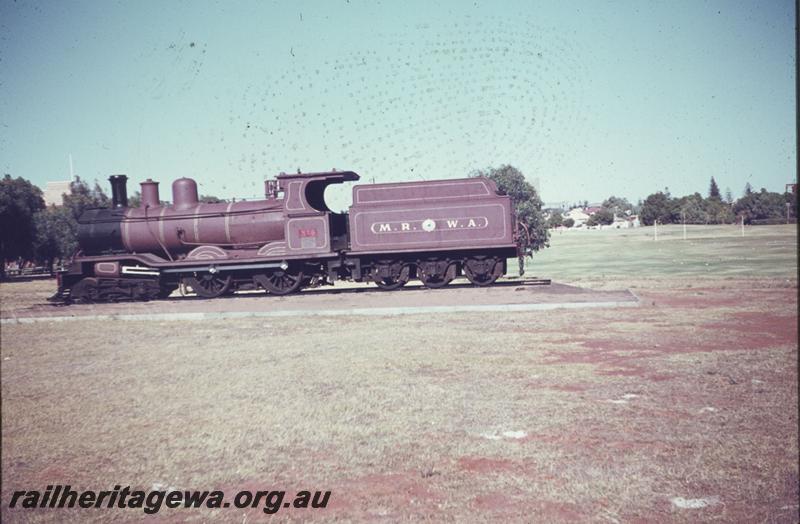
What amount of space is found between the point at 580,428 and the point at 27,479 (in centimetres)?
599

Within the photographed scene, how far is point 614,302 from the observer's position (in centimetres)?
1551

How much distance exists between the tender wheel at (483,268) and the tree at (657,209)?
9510cm

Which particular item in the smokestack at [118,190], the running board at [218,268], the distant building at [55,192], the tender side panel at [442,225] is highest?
the distant building at [55,192]

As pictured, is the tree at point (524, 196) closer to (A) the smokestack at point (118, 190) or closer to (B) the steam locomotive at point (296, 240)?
(B) the steam locomotive at point (296, 240)

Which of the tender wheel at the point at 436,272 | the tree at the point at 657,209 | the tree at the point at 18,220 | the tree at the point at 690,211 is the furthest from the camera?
the tree at the point at 657,209

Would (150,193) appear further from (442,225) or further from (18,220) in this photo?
(18,220)

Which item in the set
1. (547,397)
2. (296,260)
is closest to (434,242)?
(296,260)

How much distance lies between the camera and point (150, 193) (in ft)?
73.9

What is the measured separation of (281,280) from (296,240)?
1.89m

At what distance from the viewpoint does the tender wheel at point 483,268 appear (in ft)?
66.8

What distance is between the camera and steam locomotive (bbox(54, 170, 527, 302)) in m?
20.1

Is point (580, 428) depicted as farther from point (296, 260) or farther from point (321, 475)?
point (296, 260)

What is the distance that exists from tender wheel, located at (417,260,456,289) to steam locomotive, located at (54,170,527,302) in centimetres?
4

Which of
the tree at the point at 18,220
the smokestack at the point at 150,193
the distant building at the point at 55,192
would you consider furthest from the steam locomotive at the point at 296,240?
the distant building at the point at 55,192
